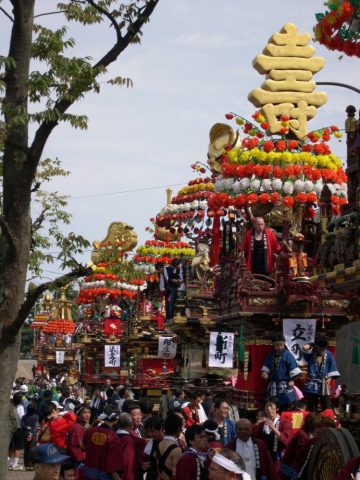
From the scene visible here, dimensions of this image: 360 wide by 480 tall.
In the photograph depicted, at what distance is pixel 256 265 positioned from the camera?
66.7ft

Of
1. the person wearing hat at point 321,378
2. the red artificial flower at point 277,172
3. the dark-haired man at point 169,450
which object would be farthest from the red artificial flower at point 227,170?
the dark-haired man at point 169,450

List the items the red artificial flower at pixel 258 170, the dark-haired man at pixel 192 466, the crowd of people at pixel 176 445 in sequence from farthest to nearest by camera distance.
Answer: the red artificial flower at pixel 258 170 → the dark-haired man at pixel 192 466 → the crowd of people at pixel 176 445

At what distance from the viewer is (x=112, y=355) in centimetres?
3881

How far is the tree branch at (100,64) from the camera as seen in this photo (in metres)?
11.5

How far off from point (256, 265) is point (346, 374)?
113 inches

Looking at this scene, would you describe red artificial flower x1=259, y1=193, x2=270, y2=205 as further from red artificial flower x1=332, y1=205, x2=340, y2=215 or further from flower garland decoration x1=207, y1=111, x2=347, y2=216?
red artificial flower x1=332, y1=205, x2=340, y2=215

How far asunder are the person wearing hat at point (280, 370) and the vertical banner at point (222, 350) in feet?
10.2

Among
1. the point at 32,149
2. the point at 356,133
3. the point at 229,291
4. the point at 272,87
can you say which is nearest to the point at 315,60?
the point at 272,87

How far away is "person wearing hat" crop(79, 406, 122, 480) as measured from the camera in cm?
1224

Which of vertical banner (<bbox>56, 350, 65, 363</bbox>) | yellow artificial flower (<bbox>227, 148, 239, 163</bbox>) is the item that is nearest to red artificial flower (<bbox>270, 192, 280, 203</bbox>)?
yellow artificial flower (<bbox>227, 148, 239, 163</bbox>)

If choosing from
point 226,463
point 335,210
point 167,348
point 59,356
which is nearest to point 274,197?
point 335,210

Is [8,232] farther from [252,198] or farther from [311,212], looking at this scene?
[311,212]

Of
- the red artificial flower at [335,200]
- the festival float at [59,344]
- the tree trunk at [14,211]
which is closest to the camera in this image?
the tree trunk at [14,211]

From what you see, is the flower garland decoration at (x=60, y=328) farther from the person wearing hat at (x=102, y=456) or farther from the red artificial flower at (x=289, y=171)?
the person wearing hat at (x=102, y=456)
